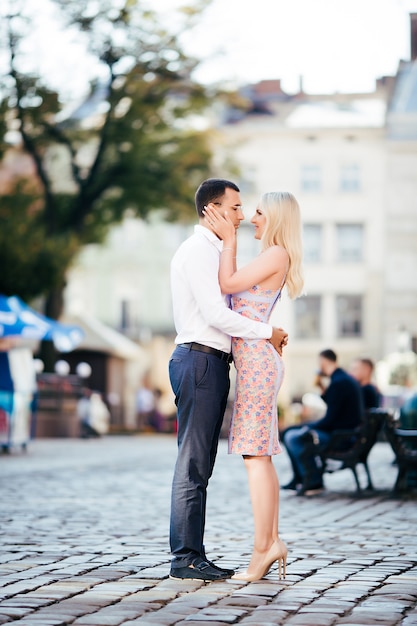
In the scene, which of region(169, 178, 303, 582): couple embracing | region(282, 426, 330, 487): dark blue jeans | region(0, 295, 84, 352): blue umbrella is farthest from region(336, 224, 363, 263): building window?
region(169, 178, 303, 582): couple embracing

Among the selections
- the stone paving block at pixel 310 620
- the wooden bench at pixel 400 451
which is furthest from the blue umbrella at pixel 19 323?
the stone paving block at pixel 310 620

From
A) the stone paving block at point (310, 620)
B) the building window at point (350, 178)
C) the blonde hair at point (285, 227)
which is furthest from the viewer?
the building window at point (350, 178)

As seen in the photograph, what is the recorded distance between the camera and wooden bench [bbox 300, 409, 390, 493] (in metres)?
12.8

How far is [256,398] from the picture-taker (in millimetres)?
6535

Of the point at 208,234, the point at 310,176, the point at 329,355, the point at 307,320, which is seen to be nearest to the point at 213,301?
the point at 208,234

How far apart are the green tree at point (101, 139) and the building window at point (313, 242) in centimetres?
2171

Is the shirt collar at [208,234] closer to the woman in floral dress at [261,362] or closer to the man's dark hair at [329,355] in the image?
the woman in floral dress at [261,362]

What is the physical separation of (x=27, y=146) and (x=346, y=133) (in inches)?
1004

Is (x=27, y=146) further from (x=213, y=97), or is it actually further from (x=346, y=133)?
(x=346, y=133)

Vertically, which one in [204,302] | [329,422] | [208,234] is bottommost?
[329,422]

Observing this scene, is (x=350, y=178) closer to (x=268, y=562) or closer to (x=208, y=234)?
(x=208, y=234)

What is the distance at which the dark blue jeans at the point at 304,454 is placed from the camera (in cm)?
1277

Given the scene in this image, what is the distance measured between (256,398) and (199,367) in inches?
12.7

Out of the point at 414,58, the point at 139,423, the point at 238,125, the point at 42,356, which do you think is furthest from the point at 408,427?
the point at 238,125
